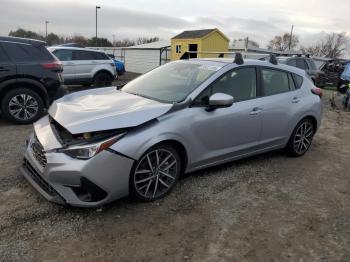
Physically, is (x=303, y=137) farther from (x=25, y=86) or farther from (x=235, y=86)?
(x=25, y=86)

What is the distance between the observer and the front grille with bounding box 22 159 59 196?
3754 mm

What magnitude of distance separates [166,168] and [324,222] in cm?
181

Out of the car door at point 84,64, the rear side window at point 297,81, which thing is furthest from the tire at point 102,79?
the rear side window at point 297,81

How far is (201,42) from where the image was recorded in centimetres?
2669

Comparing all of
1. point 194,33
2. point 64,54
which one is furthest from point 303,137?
point 194,33

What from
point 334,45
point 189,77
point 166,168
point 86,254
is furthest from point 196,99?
point 334,45

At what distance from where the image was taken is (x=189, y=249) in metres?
3.35

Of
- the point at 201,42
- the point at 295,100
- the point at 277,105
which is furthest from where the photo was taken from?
the point at 201,42

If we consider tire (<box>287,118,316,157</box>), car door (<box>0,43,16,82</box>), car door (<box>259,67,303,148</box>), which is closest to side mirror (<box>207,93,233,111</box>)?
car door (<box>259,67,303,148</box>)

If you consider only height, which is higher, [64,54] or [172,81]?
[64,54]

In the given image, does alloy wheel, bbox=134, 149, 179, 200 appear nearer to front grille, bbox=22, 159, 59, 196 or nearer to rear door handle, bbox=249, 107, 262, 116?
front grille, bbox=22, 159, 59, 196

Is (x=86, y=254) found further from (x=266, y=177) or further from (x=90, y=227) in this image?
(x=266, y=177)

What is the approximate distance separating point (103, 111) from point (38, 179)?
1.01m

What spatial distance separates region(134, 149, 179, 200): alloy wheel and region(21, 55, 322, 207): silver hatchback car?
0.04ft
